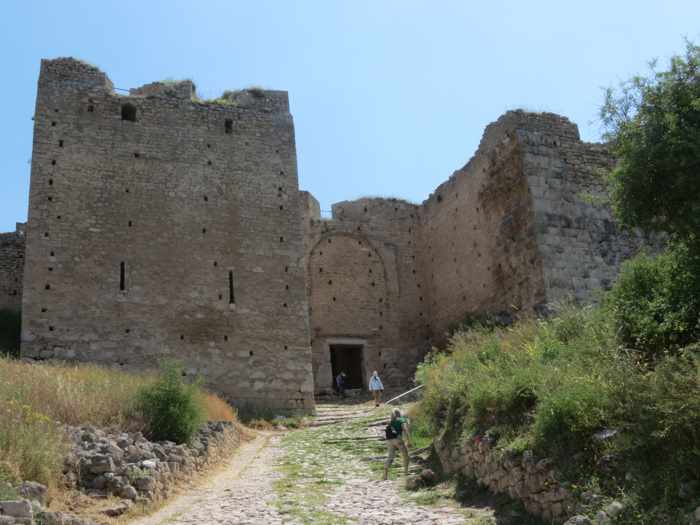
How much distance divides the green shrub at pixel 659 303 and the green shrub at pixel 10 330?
12632mm

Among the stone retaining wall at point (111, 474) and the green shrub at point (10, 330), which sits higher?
the green shrub at point (10, 330)

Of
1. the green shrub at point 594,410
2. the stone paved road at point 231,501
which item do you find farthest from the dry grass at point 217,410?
the green shrub at point 594,410

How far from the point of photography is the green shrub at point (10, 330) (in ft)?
Answer: 52.8

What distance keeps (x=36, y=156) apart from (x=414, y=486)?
12.3 metres

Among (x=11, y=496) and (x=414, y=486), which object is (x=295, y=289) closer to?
(x=414, y=486)

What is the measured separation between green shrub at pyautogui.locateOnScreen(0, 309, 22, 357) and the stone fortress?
3.17 feet

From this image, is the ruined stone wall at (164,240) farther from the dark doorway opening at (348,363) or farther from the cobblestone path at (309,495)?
the dark doorway opening at (348,363)

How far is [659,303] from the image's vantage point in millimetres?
7484

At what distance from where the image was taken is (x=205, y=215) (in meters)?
17.5

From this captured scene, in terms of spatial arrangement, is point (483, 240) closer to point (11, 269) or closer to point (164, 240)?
point (164, 240)

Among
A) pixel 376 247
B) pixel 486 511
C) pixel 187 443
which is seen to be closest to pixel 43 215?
pixel 187 443

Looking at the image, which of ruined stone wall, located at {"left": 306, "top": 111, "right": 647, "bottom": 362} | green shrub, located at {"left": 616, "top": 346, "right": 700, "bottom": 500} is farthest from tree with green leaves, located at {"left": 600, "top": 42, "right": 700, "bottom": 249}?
ruined stone wall, located at {"left": 306, "top": 111, "right": 647, "bottom": 362}

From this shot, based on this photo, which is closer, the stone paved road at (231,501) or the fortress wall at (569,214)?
the stone paved road at (231,501)

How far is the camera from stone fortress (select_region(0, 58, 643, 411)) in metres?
16.0
